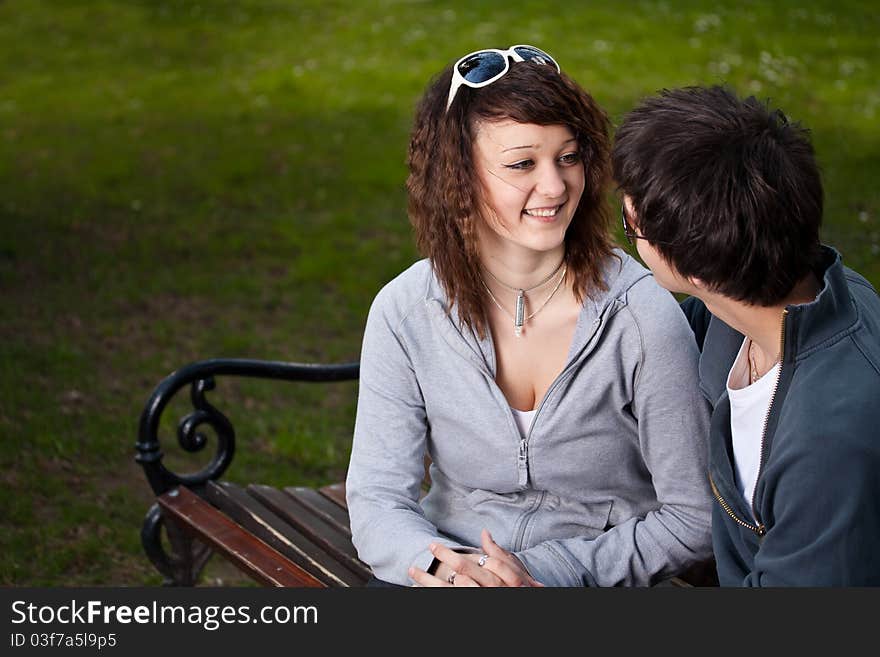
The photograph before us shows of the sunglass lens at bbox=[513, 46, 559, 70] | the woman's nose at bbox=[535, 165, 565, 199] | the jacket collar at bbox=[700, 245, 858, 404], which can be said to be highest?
the sunglass lens at bbox=[513, 46, 559, 70]

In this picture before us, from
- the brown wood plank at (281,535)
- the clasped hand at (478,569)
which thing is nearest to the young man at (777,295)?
the clasped hand at (478,569)

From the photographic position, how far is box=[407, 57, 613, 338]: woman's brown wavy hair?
2775mm

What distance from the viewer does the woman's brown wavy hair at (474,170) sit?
9.11ft

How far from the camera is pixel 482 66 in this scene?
282 cm

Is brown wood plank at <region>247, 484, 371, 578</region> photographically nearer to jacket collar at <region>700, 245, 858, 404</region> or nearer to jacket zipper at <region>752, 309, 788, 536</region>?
jacket zipper at <region>752, 309, 788, 536</region>

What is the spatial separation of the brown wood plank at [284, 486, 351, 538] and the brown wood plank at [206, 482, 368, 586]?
10cm

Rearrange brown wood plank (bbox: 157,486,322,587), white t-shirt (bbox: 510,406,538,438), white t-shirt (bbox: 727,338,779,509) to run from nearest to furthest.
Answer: white t-shirt (bbox: 727,338,779,509) → white t-shirt (bbox: 510,406,538,438) → brown wood plank (bbox: 157,486,322,587)

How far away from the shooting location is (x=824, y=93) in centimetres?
1074

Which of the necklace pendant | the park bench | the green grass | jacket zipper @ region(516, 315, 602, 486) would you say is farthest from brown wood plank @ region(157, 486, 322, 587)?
the green grass

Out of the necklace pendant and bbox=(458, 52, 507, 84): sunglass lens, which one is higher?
bbox=(458, 52, 507, 84): sunglass lens

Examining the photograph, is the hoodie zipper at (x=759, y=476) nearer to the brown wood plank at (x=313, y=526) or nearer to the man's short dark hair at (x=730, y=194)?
the man's short dark hair at (x=730, y=194)

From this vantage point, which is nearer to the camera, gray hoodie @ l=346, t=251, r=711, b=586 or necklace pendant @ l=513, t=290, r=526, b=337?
gray hoodie @ l=346, t=251, r=711, b=586

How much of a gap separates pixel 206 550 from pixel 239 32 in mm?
12098

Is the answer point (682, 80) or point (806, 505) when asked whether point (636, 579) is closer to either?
point (806, 505)
